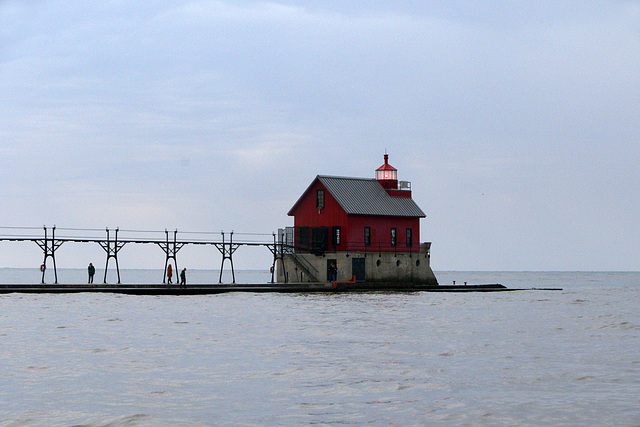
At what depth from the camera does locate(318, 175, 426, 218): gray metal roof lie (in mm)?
62719

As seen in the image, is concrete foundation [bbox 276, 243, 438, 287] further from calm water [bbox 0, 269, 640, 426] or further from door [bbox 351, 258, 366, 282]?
calm water [bbox 0, 269, 640, 426]

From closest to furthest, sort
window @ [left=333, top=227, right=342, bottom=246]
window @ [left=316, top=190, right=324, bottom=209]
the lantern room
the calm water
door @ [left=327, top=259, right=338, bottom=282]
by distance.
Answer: the calm water → door @ [left=327, top=259, right=338, bottom=282] → window @ [left=333, top=227, right=342, bottom=246] → window @ [left=316, top=190, right=324, bottom=209] → the lantern room

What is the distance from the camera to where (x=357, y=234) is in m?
62.0

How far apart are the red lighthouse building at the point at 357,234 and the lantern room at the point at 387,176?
3.4 inches

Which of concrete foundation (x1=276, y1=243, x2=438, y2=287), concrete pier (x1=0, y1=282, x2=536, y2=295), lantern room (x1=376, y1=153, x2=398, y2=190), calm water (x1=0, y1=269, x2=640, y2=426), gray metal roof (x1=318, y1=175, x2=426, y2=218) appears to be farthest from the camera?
lantern room (x1=376, y1=153, x2=398, y2=190)

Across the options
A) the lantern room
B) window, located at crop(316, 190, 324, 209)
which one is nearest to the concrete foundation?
window, located at crop(316, 190, 324, 209)

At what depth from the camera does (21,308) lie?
4172 cm

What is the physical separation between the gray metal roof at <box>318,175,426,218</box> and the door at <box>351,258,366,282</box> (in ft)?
12.2

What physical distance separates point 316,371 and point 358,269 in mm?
43208

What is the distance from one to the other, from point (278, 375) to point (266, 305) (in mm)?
28305

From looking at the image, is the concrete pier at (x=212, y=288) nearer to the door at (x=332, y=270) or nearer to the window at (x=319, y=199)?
the door at (x=332, y=270)

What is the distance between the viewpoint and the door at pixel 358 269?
6147 centimetres

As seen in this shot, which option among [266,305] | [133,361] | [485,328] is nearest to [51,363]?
[133,361]

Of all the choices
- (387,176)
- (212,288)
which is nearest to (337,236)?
(387,176)
